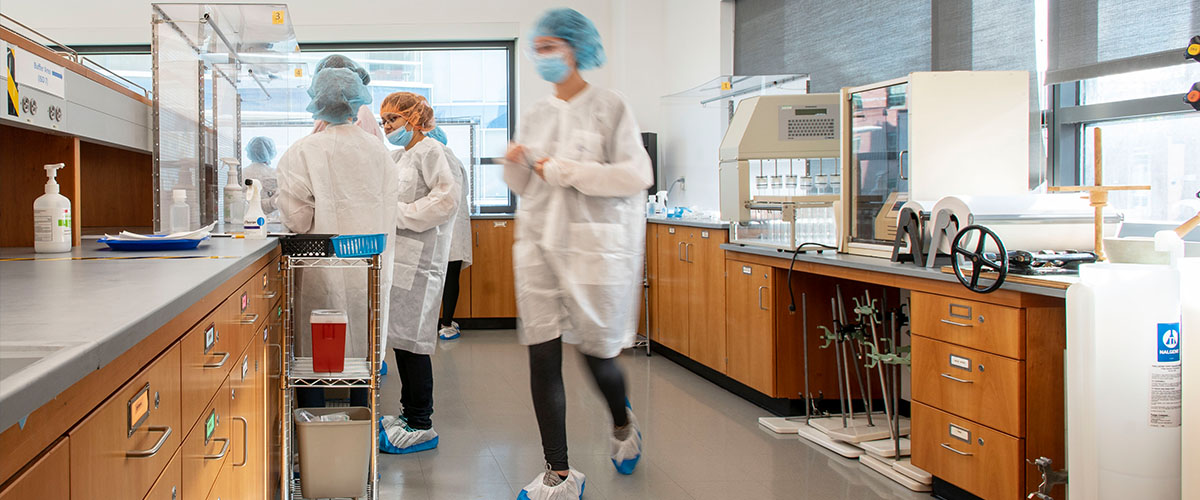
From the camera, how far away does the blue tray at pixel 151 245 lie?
207cm

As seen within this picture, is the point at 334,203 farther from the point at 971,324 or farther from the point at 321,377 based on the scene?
the point at 971,324

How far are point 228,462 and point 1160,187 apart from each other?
2.69 metres

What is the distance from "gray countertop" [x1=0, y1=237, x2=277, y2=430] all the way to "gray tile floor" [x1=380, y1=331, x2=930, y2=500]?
135cm

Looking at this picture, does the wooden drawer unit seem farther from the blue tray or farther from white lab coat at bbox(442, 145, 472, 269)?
white lab coat at bbox(442, 145, 472, 269)

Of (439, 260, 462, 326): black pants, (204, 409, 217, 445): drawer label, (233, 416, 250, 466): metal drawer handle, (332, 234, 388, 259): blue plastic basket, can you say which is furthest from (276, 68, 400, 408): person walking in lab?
(439, 260, 462, 326): black pants

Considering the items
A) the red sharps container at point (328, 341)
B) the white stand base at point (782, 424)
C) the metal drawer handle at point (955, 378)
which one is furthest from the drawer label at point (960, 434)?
the red sharps container at point (328, 341)

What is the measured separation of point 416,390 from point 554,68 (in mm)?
1328

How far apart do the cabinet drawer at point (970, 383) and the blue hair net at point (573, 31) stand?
1322mm

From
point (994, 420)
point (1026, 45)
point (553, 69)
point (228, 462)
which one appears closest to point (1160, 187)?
point (1026, 45)

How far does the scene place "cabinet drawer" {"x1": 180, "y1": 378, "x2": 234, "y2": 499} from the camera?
4.49 feet

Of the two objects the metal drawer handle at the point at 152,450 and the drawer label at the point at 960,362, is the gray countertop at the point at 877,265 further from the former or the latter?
the metal drawer handle at the point at 152,450

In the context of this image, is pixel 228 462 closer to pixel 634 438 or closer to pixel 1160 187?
pixel 634 438

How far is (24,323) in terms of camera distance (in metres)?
0.87

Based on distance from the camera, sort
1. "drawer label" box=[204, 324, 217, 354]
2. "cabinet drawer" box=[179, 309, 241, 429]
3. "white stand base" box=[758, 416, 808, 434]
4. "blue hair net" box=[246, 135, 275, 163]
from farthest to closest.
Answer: "blue hair net" box=[246, 135, 275, 163] → "white stand base" box=[758, 416, 808, 434] → "drawer label" box=[204, 324, 217, 354] → "cabinet drawer" box=[179, 309, 241, 429]
